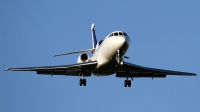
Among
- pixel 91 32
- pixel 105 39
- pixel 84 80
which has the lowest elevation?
pixel 84 80

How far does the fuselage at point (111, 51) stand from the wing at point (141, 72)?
188 centimetres

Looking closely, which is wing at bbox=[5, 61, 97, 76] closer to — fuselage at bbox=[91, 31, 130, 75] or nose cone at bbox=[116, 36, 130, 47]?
fuselage at bbox=[91, 31, 130, 75]

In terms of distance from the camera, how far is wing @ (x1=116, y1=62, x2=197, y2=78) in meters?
32.8

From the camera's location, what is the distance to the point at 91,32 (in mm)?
43906

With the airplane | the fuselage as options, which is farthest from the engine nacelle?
the fuselage

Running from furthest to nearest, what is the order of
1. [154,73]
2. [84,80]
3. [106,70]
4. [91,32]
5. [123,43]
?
[91,32] < [154,73] < [84,80] < [106,70] < [123,43]

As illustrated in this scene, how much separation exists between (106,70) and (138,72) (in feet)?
15.1

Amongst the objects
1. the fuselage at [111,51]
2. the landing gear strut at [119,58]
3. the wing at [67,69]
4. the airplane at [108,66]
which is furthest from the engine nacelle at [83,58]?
the landing gear strut at [119,58]

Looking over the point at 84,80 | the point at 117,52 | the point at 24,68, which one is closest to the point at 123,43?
the point at 117,52

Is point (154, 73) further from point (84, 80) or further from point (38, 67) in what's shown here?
point (38, 67)

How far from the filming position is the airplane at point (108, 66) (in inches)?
1151

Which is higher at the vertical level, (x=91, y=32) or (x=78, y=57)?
(x=91, y=32)

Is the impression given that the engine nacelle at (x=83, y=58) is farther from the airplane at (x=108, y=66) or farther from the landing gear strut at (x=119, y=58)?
the landing gear strut at (x=119, y=58)

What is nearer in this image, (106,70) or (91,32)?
(106,70)
